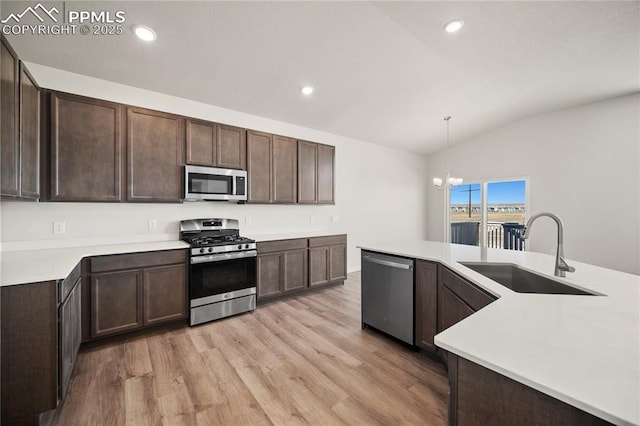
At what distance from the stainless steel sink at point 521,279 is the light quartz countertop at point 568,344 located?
0.52 ft

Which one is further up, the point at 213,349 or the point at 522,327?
the point at 522,327

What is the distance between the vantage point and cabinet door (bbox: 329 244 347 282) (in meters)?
4.25

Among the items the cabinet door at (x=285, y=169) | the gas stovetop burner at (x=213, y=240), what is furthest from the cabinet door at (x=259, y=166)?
the gas stovetop burner at (x=213, y=240)

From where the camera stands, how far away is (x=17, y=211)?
2.41 metres

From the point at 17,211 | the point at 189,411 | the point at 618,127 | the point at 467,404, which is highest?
the point at 618,127

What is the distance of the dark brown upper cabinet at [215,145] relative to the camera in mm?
3148

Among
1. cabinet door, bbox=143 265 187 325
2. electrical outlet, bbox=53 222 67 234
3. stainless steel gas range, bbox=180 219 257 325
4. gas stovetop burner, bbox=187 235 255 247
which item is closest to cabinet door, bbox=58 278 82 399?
cabinet door, bbox=143 265 187 325

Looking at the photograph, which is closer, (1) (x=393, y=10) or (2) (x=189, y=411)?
(2) (x=189, y=411)

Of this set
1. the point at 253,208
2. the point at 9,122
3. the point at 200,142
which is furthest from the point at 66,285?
the point at 253,208

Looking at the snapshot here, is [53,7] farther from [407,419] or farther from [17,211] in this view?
[407,419]

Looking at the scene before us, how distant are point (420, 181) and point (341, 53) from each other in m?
4.87

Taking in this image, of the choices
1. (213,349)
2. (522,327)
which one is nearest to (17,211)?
(213,349)

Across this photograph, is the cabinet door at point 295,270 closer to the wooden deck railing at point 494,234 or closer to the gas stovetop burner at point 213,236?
the gas stovetop burner at point 213,236

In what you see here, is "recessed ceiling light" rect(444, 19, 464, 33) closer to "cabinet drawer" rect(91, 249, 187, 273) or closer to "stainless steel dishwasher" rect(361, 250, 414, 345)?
"stainless steel dishwasher" rect(361, 250, 414, 345)
